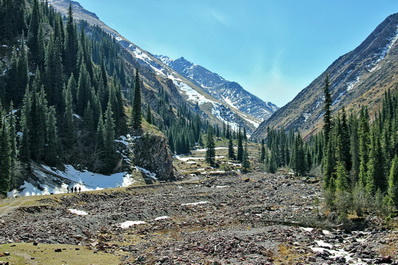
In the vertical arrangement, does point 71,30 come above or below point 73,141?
above

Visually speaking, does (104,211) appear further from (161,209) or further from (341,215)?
(341,215)

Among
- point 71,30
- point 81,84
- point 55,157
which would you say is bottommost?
point 55,157

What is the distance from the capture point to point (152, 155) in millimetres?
101500

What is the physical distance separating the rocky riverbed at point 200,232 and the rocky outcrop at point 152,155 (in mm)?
37800

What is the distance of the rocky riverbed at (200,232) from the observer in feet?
88.3

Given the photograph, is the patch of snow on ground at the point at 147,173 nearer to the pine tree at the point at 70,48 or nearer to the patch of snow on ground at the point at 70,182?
the patch of snow on ground at the point at 70,182

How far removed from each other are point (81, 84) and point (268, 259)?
99.1 metres

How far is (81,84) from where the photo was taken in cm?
11019

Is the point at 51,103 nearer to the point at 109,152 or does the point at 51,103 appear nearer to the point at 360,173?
the point at 109,152

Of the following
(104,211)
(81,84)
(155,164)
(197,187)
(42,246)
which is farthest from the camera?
(81,84)

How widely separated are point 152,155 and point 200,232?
6598 cm

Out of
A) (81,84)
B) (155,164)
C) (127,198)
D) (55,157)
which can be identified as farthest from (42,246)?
(81,84)

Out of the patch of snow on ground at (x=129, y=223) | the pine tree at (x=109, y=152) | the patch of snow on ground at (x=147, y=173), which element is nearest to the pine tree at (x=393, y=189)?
the patch of snow on ground at (x=129, y=223)

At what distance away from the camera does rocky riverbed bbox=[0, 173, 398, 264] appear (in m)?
26.9
